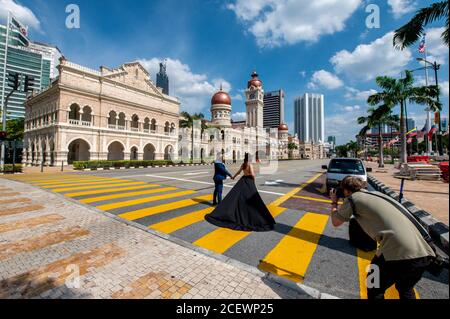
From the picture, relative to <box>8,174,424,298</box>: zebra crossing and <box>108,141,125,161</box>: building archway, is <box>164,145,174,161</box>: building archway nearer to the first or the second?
<box>108,141,125,161</box>: building archway

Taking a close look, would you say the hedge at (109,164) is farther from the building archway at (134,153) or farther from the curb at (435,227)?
the curb at (435,227)

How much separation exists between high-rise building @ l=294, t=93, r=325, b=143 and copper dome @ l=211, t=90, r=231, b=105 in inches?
5379

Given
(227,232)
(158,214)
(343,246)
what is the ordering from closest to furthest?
(343,246), (227,232), (158,214)

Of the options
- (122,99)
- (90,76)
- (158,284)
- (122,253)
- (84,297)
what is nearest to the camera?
(84,297)

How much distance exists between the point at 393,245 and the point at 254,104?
80225 mm

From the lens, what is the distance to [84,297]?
2.39 m

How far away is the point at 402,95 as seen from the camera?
18.7m

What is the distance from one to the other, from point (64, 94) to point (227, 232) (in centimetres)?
3139

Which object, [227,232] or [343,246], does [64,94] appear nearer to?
[227,232]

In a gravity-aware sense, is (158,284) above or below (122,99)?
below

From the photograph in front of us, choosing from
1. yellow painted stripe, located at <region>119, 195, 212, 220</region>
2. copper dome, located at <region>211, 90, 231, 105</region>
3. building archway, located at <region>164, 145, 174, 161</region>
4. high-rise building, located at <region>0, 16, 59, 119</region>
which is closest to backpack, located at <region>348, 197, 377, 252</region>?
yellow painted stripe, located at <region>119, 195, 212, 220</region>

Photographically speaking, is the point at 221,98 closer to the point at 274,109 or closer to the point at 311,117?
the point at 274,109

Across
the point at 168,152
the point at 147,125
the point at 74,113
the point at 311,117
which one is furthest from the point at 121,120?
the point at 311,117
